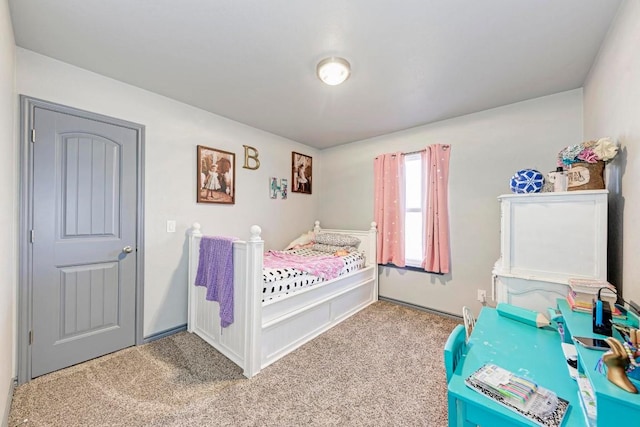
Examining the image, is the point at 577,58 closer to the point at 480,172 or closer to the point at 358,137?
the point at 480,172

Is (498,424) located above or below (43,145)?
below

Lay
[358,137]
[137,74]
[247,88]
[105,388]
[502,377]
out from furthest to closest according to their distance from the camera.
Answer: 1. [358,137]
2. [247,88]
3. [137,74]
4. [105,388]
5. [502,377]

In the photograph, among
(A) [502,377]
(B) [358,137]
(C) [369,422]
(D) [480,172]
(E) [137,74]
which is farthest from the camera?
(B) [358,137]

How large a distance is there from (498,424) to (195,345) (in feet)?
7.85

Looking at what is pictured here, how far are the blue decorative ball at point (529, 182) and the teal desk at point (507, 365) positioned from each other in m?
0.97

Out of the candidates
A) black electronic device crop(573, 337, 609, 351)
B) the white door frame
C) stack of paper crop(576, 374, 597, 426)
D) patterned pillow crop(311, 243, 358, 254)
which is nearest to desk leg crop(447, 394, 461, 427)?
stack of paper crop(576, 374, 597, 426)

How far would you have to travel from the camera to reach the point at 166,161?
2559 millimetres

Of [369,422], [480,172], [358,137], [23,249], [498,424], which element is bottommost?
[369,422]

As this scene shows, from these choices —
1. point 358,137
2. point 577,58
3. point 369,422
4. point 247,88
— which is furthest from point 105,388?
point 577,58

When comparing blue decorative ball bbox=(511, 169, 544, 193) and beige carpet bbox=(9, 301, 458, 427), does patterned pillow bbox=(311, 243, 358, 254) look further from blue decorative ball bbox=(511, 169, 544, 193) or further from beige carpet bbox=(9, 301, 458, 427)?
blue decorative ball bbox=(511, 169, 544, 193)

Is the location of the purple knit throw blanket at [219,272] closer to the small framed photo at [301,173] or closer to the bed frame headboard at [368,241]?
the small framed photo at [301,173]

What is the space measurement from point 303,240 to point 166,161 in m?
2.05

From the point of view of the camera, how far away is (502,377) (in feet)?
3.12

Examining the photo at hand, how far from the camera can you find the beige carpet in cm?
155
